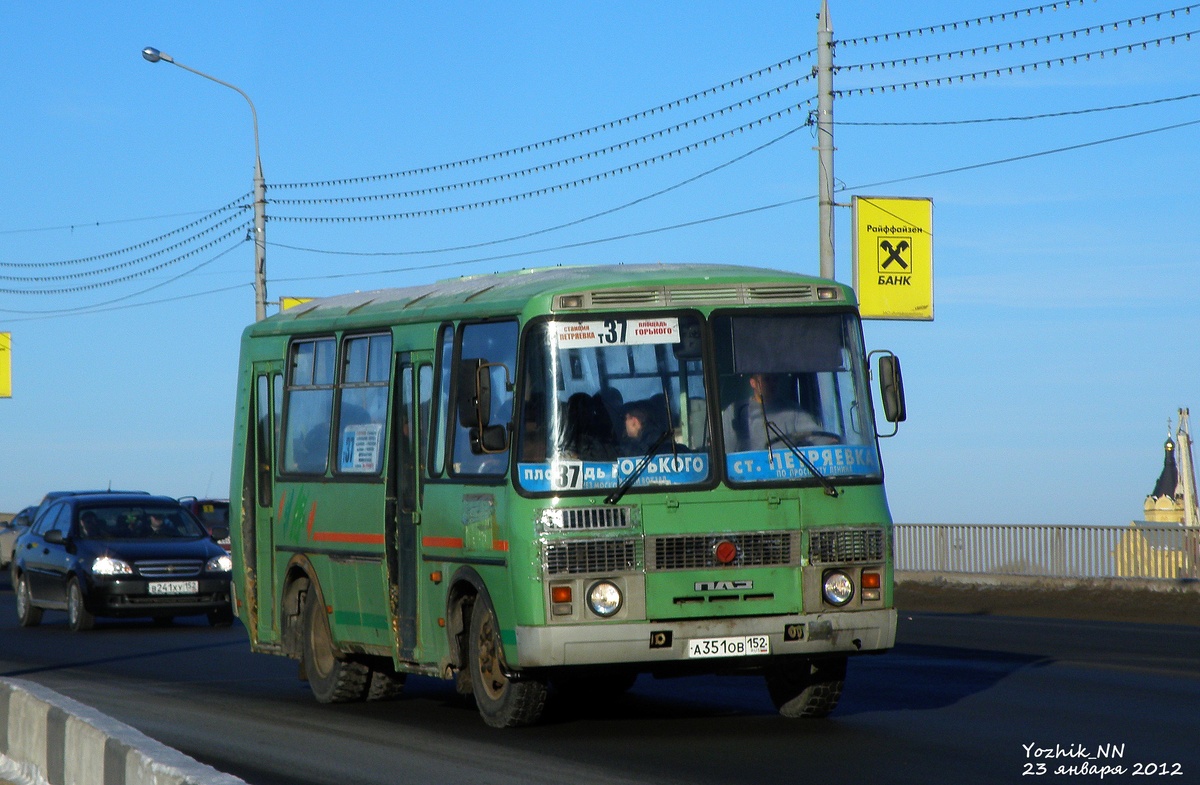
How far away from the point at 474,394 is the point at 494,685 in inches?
77.7

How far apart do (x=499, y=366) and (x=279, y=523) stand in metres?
4.14

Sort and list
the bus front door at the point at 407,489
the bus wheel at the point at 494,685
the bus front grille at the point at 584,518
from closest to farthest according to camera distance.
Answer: the bus front grille at the point at 584,518, the bus wheel at the point at 494,685, the bus front door at the point at 407,489

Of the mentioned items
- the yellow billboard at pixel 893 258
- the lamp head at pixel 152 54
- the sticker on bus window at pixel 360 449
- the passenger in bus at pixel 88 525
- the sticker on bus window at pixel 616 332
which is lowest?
Answer: the passenger in bus at pixel 88 525

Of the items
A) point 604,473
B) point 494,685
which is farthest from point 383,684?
point 604,473

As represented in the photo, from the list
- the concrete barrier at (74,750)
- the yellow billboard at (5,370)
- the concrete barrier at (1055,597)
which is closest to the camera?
the concrete barrier at (74,750)

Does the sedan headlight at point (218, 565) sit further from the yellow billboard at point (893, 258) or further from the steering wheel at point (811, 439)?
the steering wheel at point (811, 439)

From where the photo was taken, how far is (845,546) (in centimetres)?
1236

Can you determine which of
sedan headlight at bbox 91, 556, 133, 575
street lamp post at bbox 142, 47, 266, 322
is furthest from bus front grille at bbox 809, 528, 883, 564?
street lamp post at bbox 142, 47, 266, 322

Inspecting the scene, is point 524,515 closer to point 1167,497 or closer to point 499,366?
point 499,366

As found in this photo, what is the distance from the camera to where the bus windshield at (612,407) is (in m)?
12.1

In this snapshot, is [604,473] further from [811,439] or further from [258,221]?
[258,221]

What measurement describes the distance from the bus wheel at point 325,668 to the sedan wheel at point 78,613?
10283 mm

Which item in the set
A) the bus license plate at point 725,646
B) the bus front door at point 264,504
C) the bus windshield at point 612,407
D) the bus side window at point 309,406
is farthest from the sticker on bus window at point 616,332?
the bus front door at point 264,504

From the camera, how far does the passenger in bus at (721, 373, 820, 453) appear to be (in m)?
12.3
